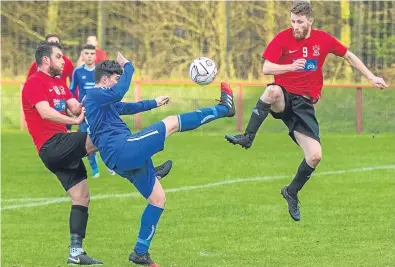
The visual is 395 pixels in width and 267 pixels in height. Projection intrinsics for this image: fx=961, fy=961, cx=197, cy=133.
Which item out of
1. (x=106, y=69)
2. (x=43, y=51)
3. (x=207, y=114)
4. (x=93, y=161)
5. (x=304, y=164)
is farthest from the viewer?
(x=93, y=161)

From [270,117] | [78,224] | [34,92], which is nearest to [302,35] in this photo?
[34,92]

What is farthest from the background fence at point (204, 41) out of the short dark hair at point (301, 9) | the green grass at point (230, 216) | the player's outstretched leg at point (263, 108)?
the short dark hair at point (301, 9)

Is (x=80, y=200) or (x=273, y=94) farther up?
(x=273, y=94)

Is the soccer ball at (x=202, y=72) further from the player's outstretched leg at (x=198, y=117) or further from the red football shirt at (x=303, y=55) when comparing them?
the red football shirt at (x=303, y=55)

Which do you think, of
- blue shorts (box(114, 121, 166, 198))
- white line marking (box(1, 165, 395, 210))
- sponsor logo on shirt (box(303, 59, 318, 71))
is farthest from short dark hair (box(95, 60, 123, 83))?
white line marking (box(1, 165, 395, 210))

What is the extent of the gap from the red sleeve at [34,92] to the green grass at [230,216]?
5.91ft

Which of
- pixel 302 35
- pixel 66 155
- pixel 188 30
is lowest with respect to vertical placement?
pixel 66 155

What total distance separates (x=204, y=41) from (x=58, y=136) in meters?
16.2

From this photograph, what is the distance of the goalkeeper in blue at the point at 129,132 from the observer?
924 centimetres

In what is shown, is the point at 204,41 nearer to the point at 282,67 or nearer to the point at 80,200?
the point at 80,200

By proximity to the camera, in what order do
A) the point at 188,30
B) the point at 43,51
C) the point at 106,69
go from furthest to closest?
the point at 188,30
the point at 43,51
the point at 106,69

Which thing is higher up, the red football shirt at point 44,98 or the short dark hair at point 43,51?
the short dark hair at point 43,51

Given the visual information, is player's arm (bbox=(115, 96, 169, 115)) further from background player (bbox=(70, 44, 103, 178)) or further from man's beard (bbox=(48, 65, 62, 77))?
background player (bbox=(70, 44, 103, 178))

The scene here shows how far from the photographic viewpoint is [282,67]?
969 centimetres
